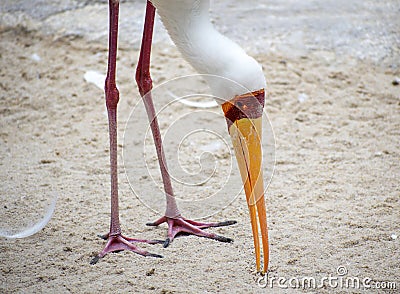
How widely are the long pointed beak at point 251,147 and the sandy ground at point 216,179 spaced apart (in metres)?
0.25

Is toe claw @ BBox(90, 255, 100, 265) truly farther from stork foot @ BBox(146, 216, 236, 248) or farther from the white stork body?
the white stork body

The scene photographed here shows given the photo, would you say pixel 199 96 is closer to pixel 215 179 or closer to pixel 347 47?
pixel 215 179

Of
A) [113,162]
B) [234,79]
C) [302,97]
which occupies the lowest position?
[302,97]

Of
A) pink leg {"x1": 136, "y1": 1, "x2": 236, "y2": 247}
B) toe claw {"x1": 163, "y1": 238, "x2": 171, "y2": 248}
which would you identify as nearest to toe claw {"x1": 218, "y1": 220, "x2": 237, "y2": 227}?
pink leg {"x1": 136, "y1": 1, "x2": 236, "y2": 247}

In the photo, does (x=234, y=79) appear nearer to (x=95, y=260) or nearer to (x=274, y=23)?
(x=95, y=260)

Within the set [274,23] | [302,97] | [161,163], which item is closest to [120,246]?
[161,163]

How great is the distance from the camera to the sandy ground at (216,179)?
3.30m

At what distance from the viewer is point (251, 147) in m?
3.22

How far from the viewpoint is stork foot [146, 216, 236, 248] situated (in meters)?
3.65

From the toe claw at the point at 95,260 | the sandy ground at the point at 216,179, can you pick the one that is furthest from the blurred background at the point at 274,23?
the toe claw at the point at 95,260

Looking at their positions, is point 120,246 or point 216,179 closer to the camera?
point 120,246

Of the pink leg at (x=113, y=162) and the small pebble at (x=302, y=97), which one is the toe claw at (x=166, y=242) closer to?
the pink leg at (x=113, y=162)

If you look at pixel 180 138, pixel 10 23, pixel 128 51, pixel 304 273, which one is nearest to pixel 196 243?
pixel 304 273

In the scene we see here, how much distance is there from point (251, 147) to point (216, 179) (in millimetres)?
1149
